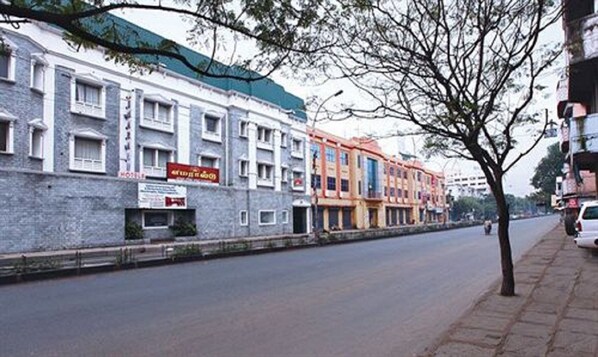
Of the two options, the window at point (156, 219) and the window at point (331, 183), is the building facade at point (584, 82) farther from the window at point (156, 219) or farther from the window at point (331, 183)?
the window at point (331, 183)

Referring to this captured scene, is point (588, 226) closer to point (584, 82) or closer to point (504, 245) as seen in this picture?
point (584, 82)

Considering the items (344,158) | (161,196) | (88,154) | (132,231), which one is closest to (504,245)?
(132,231)

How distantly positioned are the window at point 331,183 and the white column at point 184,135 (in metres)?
21.5

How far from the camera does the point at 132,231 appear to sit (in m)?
28.2

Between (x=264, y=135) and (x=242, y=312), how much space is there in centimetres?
Result: 3359

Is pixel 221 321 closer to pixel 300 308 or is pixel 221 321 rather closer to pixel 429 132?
pixel 300 308

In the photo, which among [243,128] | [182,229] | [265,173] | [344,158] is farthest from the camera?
[344,158]

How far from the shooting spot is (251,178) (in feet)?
127

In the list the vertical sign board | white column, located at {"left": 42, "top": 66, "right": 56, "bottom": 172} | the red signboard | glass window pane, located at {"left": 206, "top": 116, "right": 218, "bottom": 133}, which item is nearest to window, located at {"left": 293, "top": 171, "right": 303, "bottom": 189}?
glass window pane, located at {"left": 206, "top": 116, "right": 218, "bottom": 133}

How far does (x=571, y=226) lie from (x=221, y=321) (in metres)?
25.6

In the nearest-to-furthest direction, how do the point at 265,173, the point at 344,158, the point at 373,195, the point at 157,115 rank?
the point at 157,115 < the point at 265,173 < the point at 344,158 < the point at 373,195

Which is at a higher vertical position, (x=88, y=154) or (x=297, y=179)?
(x=88, y=154)

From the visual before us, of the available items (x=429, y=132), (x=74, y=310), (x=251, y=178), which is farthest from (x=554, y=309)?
(x=251, y=178)

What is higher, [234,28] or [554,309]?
[234,28]
